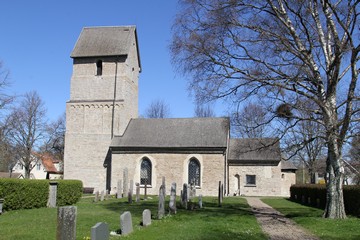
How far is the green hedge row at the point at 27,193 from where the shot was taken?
18422 mm

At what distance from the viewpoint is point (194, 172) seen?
3519 cm

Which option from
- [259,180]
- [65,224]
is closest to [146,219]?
[65,224]

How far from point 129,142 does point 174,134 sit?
411 centimetres

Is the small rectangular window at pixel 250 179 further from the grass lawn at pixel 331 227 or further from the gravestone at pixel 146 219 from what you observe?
the gravestone at pixel 146 219

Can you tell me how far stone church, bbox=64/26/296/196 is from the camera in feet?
115

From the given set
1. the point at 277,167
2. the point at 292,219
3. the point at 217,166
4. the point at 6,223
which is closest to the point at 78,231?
the point at 6,223

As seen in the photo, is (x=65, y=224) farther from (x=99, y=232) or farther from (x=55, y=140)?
(x=55, y=140)

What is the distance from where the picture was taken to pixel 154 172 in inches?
1396

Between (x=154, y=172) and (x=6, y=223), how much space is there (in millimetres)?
22209

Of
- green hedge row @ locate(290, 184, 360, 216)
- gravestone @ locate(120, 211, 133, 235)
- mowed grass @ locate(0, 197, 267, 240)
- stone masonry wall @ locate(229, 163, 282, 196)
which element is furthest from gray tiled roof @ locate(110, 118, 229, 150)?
gravestone @ locate(120, 211, 133, 235)

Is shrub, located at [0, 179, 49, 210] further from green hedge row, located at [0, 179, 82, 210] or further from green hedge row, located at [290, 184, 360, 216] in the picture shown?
green hedge row, located at [290, 184, 360, 216]

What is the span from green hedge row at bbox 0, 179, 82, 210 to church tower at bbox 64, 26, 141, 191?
13.8m

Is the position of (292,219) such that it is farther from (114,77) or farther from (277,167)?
(114,77)

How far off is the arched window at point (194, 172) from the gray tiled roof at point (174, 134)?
141 centimetres
